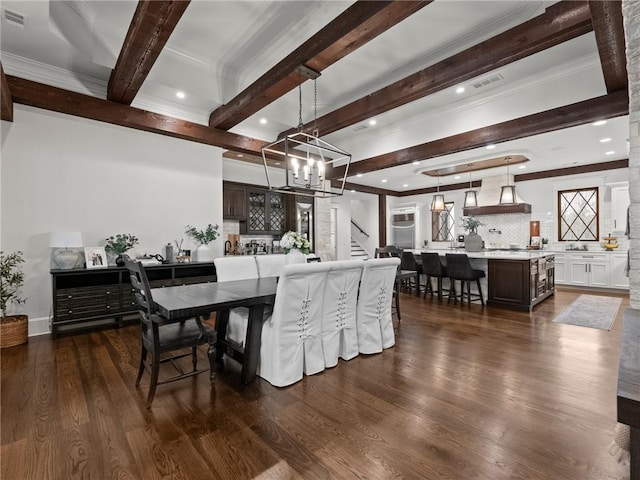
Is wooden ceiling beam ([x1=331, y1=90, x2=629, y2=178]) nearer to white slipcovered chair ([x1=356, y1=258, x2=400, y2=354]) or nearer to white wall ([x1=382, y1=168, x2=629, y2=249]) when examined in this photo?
white slipcovered chair ([x1=356, y1=258, x2=400, y2=354])

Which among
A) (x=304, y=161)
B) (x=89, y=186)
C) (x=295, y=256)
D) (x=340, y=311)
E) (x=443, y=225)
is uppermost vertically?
(x=304, y=161)

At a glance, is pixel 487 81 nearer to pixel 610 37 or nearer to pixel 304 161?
pixel 610 37

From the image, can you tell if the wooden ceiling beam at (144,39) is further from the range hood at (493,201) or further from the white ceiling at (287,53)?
the range hood at (493,201)

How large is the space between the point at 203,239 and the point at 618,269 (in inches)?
330

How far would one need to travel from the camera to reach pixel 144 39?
2.72 metres

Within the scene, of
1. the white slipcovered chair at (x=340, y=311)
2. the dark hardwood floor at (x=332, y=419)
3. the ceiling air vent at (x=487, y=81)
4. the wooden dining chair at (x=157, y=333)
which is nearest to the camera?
the dark hardwood floor at (x=332, y=419)

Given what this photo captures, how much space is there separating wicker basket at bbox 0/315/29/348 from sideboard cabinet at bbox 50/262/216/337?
9.7 inches

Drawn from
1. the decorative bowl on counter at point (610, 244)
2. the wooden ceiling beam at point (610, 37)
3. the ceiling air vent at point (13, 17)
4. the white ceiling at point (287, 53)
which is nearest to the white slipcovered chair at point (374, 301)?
the white ceiling at point (287, 53)

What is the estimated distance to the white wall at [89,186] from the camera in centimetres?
380

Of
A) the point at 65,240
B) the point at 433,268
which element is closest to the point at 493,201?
the point at 433,268

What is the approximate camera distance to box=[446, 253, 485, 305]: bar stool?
17.5 ft

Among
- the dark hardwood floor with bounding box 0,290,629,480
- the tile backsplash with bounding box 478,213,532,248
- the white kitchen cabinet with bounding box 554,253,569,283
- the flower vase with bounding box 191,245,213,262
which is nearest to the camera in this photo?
the dark hardwood floor with bounding box 0,290,629,480

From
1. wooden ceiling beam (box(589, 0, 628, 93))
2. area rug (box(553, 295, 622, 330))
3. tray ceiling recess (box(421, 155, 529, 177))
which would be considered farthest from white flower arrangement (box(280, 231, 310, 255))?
tray ceiling recess (box(421, 155, 529, 177))

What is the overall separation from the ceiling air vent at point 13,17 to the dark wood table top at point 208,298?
2901mm
